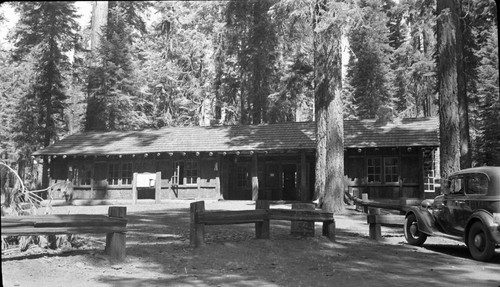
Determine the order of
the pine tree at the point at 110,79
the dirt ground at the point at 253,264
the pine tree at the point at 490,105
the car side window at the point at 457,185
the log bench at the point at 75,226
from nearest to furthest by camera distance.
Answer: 1. the dirt ground at the point at 253,264
2. the log bench at the point at 75,226
3. the car side window at the point at 457,185
4. the pine tree at the point at 490,105
5. the pine tree at the point at 110,79

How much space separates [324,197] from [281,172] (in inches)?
360

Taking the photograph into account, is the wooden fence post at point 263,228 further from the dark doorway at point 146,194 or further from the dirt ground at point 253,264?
the dark doorway at point 146,194

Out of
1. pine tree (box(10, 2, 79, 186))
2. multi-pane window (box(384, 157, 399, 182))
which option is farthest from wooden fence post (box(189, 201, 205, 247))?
pine tree (box(10, 2, 79, 186))

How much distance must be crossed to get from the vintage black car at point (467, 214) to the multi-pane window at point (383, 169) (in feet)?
41.7

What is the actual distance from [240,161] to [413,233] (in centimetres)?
1622

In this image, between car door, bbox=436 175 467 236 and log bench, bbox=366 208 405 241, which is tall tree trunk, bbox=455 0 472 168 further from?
car door, bbox=436 175 467 236

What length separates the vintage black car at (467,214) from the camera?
8.19 meters

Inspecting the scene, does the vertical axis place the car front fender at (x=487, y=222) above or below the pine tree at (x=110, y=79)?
below

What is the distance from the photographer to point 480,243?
8.48 metres

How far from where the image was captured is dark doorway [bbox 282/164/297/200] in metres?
25.6

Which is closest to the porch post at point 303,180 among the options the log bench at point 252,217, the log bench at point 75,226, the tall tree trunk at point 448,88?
the tall tree trunk at point 448,88

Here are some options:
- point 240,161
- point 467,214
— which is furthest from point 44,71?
point 467,214

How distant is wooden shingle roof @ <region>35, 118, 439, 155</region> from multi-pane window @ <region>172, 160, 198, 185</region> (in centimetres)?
116

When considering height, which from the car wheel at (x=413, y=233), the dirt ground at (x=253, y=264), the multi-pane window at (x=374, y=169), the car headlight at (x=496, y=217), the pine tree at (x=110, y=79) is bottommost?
the dirt ground at (x=253, y=264)
